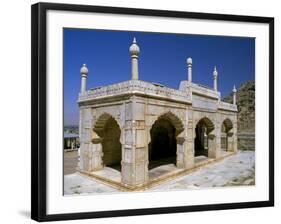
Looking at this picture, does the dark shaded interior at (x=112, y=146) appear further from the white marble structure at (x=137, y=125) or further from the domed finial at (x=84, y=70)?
the domed finial at (x=84, y=70)

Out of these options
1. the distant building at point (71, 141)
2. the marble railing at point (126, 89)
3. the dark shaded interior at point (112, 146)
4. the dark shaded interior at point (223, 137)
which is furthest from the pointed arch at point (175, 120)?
the distant building at point (71, 141)

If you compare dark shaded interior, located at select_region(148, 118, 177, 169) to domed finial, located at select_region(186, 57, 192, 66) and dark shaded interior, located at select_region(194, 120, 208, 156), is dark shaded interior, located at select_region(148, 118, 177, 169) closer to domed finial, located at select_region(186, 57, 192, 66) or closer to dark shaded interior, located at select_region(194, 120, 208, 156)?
dark shaded interior, located at select_region(194, 120, 208, 156)

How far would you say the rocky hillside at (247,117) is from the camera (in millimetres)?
5094

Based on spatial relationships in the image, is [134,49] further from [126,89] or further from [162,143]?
[162,143]

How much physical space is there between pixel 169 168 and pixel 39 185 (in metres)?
1.32

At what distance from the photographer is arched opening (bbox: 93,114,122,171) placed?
4.59 meters

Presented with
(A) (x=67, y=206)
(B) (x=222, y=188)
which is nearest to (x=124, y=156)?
(A) (x=67, y=206)

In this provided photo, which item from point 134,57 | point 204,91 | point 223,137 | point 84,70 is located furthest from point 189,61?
point 84,70

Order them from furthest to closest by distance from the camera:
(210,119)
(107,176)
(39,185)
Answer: (210,119), (107,176), (39,185)

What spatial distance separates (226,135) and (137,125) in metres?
1.06

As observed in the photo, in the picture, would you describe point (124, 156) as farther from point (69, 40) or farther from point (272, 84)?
point (272, 84)

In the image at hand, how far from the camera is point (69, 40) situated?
14.2 ft

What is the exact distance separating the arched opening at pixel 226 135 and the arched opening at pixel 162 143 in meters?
0.53

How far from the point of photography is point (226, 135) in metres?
5.14
